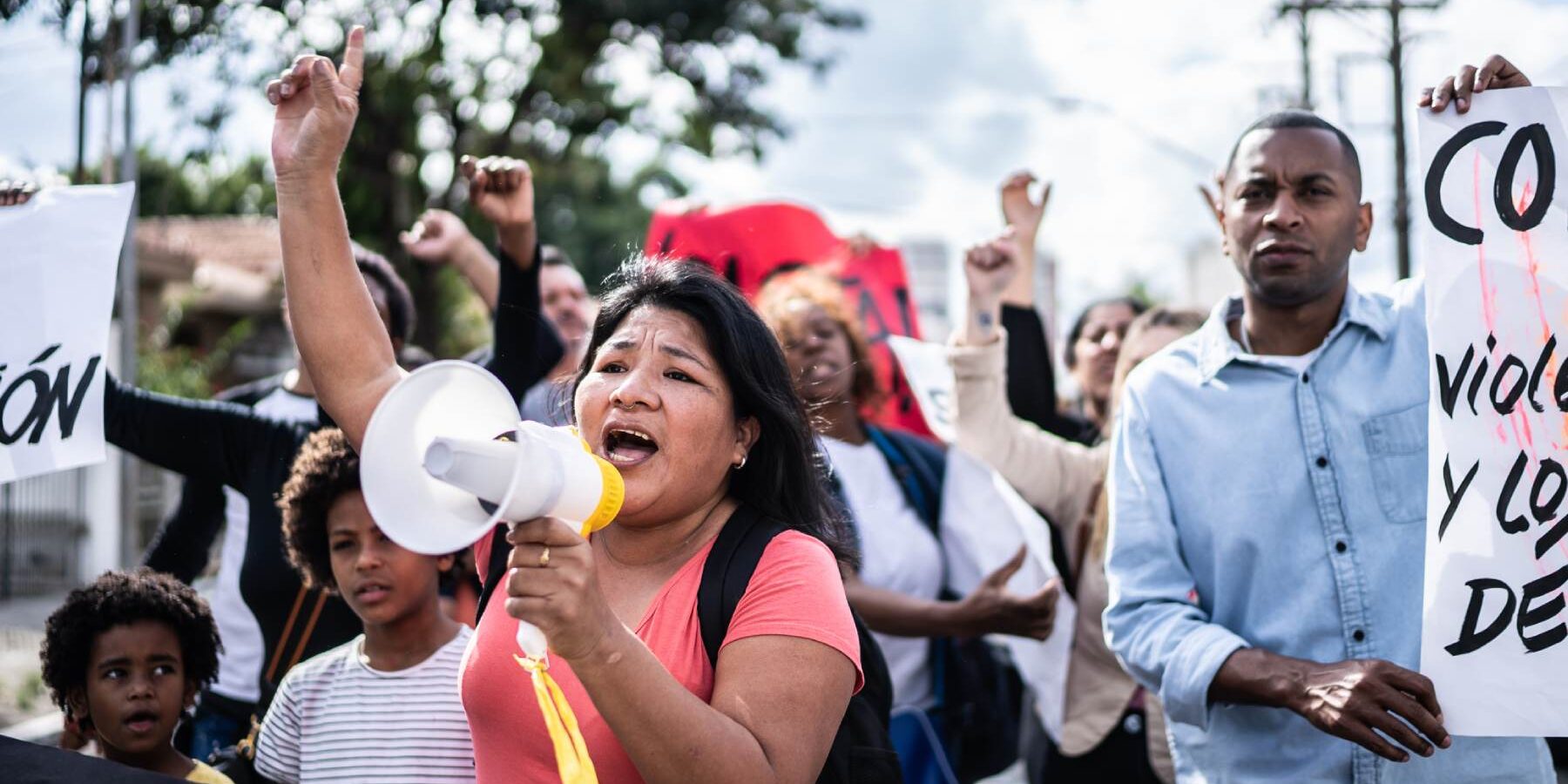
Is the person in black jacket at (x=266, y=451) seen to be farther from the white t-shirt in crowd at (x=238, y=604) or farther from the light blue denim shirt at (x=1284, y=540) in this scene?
the light blue denim shirt at (x=1284, y=540)

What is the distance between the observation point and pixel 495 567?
2.20 meters

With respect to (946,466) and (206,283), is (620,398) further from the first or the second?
(206,283)

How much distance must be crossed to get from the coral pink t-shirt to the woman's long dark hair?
0.52 ft

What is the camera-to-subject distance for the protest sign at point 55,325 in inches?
104

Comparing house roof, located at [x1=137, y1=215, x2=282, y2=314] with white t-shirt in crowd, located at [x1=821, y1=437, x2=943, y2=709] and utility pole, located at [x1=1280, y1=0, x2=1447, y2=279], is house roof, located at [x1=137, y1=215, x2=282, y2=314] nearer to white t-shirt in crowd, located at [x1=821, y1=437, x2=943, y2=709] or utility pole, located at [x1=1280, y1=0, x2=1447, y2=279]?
white t-shirt in crowd, located at [x1=821, y1=437, x2=943, y2=709]

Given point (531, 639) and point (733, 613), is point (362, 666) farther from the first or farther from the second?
point (531, 639)

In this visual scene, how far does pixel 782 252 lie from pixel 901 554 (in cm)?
202

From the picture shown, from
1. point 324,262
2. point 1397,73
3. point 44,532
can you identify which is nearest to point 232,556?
point 324,262

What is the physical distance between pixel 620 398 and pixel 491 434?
15.6 inches

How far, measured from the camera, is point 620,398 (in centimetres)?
195

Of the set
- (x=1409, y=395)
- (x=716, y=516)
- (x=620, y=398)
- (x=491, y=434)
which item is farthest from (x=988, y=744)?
(x=491, y=434)

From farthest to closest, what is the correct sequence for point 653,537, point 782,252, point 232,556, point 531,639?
point 782,252 < point 232,556 < point 653,537 < point 531,639

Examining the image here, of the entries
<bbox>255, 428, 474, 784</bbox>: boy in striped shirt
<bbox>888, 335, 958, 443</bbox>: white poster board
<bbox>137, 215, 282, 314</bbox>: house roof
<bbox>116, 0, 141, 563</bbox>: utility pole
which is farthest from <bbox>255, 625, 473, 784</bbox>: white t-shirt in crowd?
<bbox>137, 215, 282, 314</bbox>: house roof

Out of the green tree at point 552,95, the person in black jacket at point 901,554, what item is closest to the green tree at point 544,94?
the green tree at point 552,95
